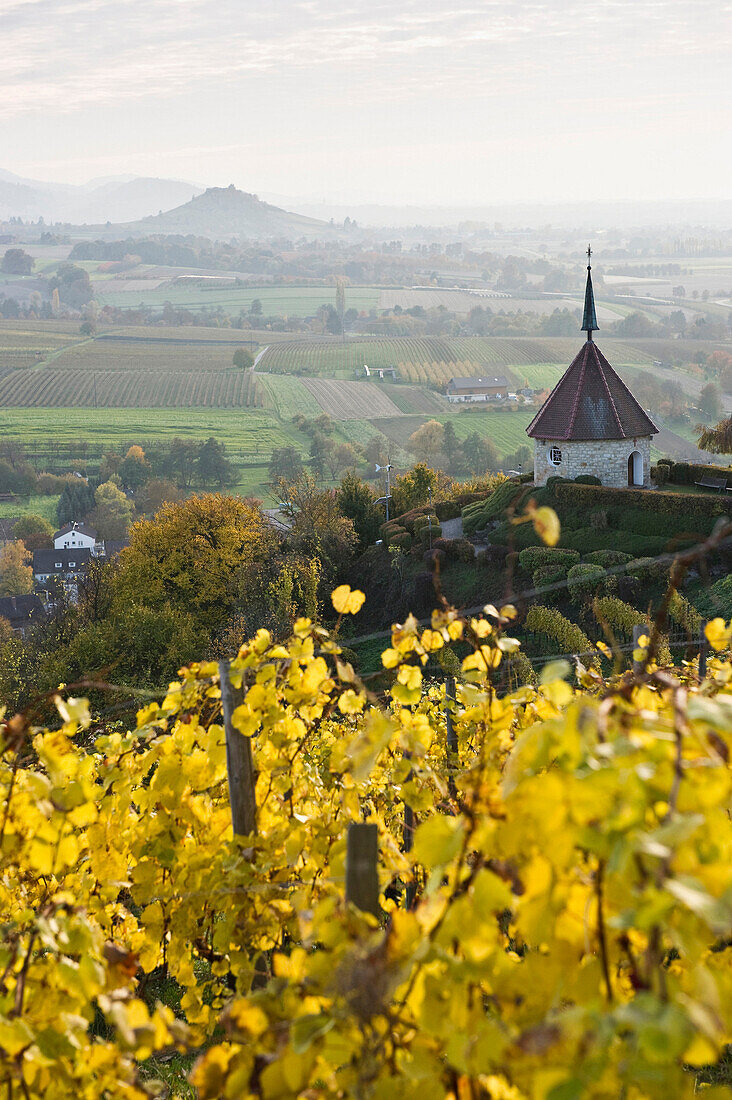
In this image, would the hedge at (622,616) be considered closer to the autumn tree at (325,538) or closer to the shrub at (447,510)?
the autumn tree at (325,538)

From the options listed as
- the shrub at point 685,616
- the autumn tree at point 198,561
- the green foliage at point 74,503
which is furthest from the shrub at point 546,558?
the green foliage at point 74,503

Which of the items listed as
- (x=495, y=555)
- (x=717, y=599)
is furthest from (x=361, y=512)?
(x=717, y=599)

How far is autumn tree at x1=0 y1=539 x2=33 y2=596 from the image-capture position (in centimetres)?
6769

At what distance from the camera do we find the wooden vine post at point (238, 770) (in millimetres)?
4281

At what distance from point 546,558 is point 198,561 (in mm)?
13001

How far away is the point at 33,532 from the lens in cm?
7850

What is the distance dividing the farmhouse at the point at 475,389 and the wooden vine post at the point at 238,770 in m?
124

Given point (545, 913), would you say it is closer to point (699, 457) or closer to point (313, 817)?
point (313, 817)

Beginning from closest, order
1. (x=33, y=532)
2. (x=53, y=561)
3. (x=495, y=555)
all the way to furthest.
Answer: (x=495, y=555) → (x=53, y=561) → (x=33, y=532)

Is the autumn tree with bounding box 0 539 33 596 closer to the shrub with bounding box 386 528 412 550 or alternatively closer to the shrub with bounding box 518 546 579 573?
the shrub with bounding box 386 528 412 550

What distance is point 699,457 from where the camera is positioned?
92500 mm

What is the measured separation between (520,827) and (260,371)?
148944 millimetres

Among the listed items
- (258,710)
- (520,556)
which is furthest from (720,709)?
(520,556)

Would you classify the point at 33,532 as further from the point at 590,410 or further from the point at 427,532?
the point at 590,410
